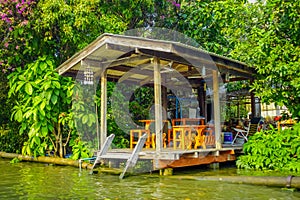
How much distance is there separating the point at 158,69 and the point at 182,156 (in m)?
1.99

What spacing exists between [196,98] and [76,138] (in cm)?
473

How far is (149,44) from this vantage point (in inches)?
295

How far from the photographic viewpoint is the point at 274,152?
8148mm

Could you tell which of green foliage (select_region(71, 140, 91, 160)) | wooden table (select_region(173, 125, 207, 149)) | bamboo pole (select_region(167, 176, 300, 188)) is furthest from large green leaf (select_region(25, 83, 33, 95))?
bamboo pole (select_region(167, 176, 300, 188))

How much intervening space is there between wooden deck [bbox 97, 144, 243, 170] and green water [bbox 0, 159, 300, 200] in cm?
30

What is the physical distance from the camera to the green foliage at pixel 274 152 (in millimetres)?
7980

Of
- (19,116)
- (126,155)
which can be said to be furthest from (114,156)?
(19,116)

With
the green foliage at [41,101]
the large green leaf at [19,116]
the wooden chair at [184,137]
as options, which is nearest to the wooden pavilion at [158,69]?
the wooden chair at [184,137]

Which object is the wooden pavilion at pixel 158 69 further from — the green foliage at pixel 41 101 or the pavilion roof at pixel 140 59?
the green foliage at pixel 41 101

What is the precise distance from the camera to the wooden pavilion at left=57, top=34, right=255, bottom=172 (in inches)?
298

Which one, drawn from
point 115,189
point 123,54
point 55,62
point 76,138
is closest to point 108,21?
point 55,62

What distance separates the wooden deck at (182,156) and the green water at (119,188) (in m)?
→ 0.30

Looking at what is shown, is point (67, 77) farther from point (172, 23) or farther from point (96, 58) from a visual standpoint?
point (172, 23)

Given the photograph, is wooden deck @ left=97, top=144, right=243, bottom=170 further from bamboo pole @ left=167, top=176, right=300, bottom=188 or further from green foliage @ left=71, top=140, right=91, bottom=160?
green foliage @ left=71, top=140, right=91, bottom=160
